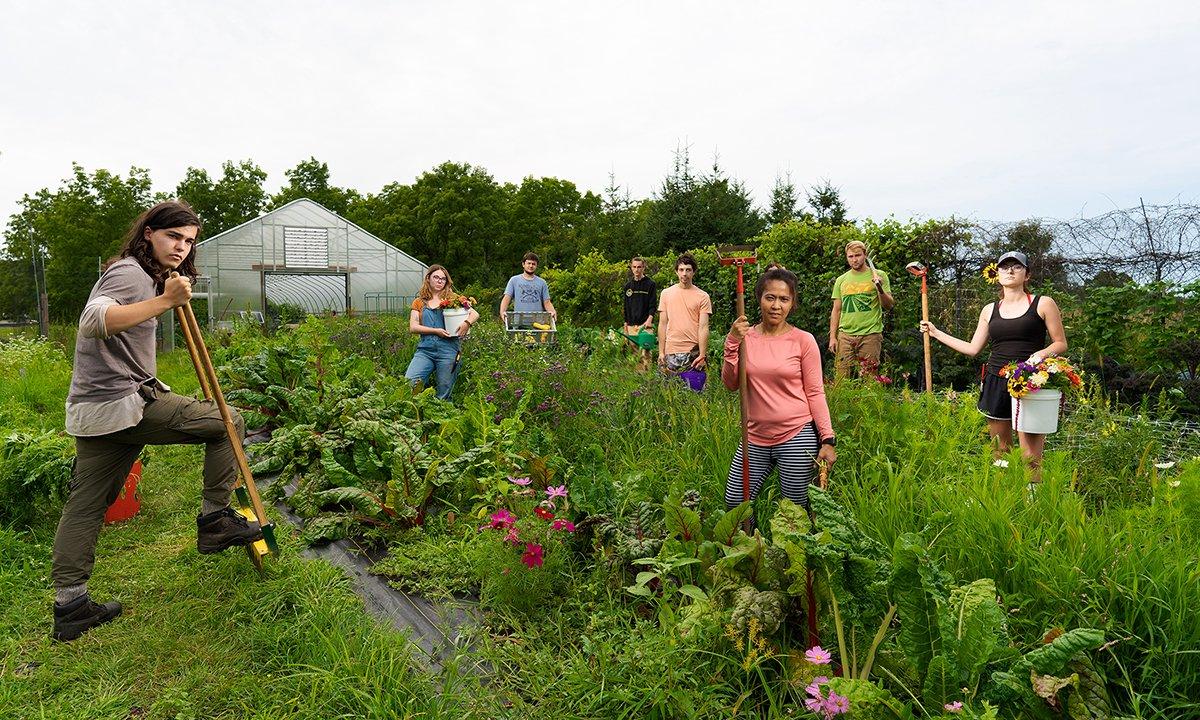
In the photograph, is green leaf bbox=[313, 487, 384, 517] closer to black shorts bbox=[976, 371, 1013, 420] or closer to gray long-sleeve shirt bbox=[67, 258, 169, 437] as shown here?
gray long-sleeve shirt bbox=[67, 258, 169, 437]

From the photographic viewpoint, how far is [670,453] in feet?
13.1

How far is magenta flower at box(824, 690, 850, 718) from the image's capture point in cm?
188

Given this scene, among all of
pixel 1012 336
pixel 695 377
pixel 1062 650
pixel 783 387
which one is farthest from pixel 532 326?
pixel 1062 650

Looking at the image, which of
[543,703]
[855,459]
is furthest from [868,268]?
[543,703]

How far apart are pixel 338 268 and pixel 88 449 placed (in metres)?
22.6

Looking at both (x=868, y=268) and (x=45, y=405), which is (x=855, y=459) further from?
(x=45, y=405)

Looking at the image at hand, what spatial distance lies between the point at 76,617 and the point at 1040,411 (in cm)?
479

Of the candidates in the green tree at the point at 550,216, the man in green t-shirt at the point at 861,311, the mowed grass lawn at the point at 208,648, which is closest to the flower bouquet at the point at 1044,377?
the man in green t-shirt at the point at 861,311

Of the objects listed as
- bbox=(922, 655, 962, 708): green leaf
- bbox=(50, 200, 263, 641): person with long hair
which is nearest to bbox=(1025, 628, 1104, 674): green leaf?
bbox=(922, 655, 962, 708): green leaf

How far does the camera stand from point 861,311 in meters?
6.29

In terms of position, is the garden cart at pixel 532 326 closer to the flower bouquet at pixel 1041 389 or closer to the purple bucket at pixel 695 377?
the purple bucket at pixel 695 377

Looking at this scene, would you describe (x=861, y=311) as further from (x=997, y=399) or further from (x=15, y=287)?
(x=15, y=287)

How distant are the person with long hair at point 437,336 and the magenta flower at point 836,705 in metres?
4.82

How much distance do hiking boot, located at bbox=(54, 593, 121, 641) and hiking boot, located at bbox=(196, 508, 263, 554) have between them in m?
0.46
